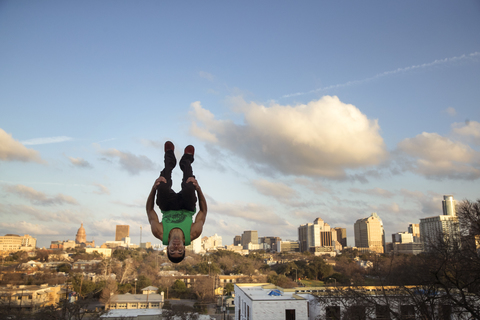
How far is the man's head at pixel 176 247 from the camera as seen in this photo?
5.95 m

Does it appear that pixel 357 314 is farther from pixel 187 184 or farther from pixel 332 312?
pixel 187 184

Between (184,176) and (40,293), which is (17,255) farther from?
(184,176)

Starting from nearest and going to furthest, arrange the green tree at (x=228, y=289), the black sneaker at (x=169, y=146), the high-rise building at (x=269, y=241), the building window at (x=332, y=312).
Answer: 1. the black sneaker at (x=169, y=146)
2. the building window at (x=332, y=312)
3. the green tree at (x=228, y=289)
4. the high-rise building at (x=269, y=241)

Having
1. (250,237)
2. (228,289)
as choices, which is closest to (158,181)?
(228,289)

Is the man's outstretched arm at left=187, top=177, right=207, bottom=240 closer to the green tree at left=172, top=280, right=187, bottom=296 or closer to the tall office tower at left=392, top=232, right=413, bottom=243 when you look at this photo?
the green tree at left=172, top=280, right=187, bottom=296

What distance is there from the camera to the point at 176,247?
6.00 metres

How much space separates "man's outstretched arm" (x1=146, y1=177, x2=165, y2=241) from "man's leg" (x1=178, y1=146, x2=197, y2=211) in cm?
48

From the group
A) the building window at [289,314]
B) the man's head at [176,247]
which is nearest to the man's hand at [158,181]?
the man's head at [176,247]

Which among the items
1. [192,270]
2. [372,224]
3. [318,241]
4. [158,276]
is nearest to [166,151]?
[158,276]

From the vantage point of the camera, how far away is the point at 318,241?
141 meters

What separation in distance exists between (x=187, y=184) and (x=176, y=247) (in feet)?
3.90

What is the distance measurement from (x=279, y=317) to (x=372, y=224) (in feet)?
391

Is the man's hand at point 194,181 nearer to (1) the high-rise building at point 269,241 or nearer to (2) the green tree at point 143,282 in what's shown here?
(2) the green tree at point 143,282

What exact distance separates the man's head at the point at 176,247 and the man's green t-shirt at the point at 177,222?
0.34ft
